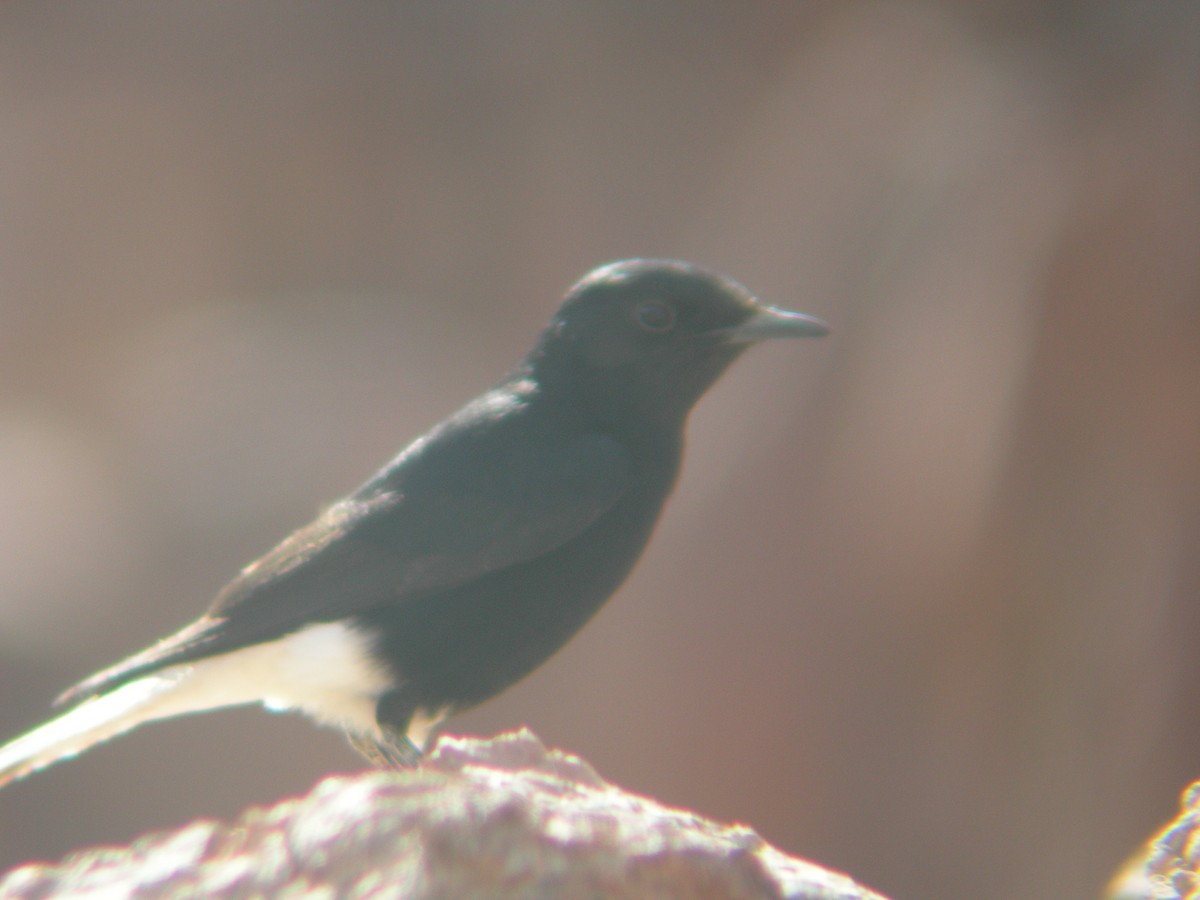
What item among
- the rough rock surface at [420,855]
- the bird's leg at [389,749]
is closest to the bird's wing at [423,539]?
the bird's leg at [389,749]

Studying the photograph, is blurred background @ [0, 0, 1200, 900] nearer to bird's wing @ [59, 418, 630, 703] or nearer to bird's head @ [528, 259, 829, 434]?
bird's head @ [528, 259, 829, 434]

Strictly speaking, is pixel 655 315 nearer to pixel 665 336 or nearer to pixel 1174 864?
pixel 665 336

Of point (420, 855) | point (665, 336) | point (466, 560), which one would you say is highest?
point (665, 336)

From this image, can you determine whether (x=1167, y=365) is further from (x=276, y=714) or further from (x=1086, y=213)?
(x=276, y=714)

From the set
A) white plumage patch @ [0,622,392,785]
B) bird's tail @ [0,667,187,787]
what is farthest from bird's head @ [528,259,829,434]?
bird's tail @ [0,667,187,787]

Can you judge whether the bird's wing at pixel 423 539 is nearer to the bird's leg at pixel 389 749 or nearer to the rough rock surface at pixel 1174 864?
the bird's leg at pixel 389 749

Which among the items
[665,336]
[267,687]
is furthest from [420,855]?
[665,336]
